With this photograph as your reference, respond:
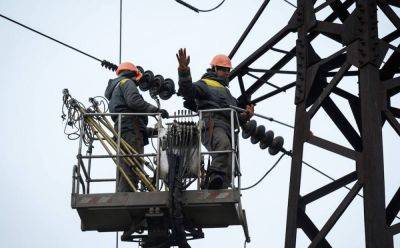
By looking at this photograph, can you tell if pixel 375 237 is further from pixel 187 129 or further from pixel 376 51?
pixel 187 129

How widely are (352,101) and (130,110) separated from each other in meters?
3.28

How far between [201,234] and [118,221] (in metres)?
1.19

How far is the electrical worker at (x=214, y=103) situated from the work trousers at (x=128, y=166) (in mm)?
893

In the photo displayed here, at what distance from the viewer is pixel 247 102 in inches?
538

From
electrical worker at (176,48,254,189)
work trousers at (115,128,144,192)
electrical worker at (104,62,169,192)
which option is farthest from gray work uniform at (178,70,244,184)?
work trousers at (115,128,144,192)

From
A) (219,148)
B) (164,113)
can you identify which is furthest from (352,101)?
(164,113)

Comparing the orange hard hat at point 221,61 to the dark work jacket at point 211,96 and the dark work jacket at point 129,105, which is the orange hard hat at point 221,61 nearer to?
the dark work jacket at point 211,96

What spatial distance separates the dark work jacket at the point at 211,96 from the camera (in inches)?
476

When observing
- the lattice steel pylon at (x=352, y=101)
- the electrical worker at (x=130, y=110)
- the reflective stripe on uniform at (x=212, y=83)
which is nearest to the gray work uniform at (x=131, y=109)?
the electrical worker at (x=130, y=110)

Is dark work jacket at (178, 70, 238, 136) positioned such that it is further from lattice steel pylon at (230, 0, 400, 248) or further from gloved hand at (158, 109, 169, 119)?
lattice steel pylon at (230, 0, 400, 248)

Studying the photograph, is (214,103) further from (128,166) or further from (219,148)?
(128,166)

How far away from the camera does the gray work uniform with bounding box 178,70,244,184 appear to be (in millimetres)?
11711

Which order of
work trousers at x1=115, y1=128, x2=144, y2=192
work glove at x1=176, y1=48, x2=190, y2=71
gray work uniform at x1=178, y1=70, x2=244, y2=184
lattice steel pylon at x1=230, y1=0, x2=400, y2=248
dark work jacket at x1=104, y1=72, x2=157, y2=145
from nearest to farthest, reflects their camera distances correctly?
lattice steel pylon at x1=230, y1=0, x2=400, y2=248, work glove at x1=176, y1=48, x2=190, y2=71, gray work uniform at x1=178, y1=70, x2=244, y2=184, work trousers at x1=115, y1=128, x2=144, y2=192, dark work jacket at x1=104, y1=72, x2=157, y2=145

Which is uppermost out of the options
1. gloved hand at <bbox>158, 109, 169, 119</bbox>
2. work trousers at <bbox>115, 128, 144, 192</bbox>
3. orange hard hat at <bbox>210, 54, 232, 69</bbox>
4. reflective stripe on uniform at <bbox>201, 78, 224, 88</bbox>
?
orange hard hat at <bbox>210, 54, 232, 69</bbox>
